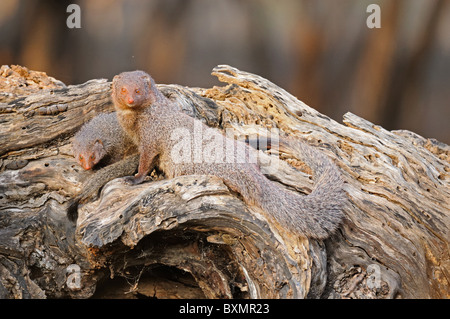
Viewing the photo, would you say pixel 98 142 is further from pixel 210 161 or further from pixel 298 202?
pixel 298 202

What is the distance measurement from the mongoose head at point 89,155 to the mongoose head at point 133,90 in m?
0.31

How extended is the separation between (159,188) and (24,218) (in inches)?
34.6

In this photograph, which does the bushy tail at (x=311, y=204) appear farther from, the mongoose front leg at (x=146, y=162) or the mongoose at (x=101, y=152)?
the mongoose at (x=101, y=152)

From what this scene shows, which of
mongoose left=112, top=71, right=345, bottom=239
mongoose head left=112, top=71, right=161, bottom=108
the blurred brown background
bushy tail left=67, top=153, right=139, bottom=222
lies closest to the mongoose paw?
mongoose left=112, top=71, right=345, bottom=239

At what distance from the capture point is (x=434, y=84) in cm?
365

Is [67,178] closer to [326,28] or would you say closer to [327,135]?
[327,135]

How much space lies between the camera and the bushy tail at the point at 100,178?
2529 mm

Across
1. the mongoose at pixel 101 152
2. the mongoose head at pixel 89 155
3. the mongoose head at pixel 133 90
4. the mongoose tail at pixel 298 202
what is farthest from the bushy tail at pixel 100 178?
the mongoose tail at pixel 298 202

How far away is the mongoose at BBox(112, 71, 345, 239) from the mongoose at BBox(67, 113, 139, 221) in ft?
0.47

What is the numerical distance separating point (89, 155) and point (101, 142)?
0.16 metres

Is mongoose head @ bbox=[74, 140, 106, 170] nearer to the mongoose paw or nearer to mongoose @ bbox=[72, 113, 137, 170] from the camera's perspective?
mongoose @ bbox=[72, 113, 137, 170]

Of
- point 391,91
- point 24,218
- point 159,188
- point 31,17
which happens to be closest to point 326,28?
point 391,91

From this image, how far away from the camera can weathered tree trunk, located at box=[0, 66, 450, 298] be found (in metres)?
2.21

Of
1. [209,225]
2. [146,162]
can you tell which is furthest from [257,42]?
[209,225]
